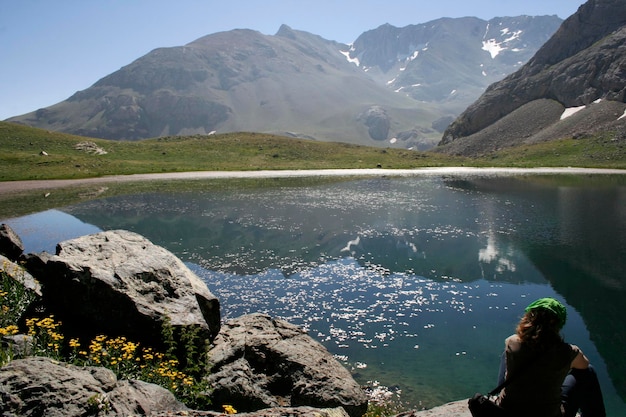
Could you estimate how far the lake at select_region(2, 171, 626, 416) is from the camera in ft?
52.7

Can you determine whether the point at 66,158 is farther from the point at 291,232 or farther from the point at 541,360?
the point at 541,360

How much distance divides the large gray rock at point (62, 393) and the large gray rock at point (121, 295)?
179 inches

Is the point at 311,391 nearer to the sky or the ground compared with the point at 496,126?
nearer to the ground

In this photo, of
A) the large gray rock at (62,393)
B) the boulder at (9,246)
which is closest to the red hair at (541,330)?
the large gray rock at (62,393)

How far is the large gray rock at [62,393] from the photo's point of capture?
6.92 metres

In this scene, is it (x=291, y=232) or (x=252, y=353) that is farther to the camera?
(x=291, y=232)

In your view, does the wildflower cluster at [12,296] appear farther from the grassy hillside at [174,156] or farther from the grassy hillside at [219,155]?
the grassy hillside at [219,155]

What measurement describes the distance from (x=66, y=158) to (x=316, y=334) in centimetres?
9710

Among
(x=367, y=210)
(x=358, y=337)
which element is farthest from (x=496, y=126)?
(x=358, y=337)

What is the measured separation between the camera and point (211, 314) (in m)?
15.0

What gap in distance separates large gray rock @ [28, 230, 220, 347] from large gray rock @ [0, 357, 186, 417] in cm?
455

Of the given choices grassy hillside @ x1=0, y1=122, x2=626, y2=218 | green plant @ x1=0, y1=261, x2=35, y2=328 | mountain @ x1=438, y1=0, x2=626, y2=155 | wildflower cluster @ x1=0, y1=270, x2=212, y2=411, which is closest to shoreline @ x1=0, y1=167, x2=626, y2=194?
grassy hillside @ x1=0, y1=122, x2=626, y2=218

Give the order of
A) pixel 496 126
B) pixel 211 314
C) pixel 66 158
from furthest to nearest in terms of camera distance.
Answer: pixel 496 126, pixel 66 158, pixel 211 314

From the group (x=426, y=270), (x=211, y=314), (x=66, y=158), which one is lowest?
(x=426, y=270)
